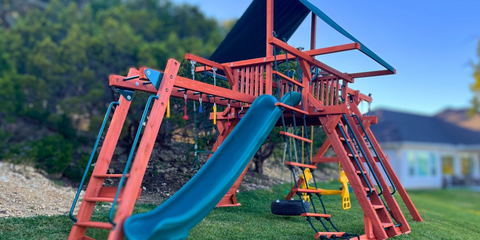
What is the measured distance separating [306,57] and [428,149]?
54.8 ft

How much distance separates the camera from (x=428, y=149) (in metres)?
19.2

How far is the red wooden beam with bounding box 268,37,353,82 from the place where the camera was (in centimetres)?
433

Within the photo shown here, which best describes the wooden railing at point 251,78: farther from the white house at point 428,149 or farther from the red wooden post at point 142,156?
the white house at point 428,149

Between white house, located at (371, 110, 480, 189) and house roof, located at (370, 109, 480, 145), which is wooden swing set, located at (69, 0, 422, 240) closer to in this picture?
white house, located at (371, 110, 480, 189)

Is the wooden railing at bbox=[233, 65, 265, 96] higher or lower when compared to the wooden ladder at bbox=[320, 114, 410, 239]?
higher

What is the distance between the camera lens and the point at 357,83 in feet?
22.3

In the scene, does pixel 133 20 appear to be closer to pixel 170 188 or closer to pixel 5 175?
pixel 5 175

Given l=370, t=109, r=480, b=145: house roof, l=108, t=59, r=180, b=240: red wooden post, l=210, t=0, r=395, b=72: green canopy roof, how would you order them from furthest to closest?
l=370, t=109, r=480, b=145: house roof
l=210, t=0, r=395, b=72: green canopy roof
l=108, t=59, r=180, b=240: red wooden post

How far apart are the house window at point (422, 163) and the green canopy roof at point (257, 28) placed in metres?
14.5

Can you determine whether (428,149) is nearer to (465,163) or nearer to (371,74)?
(465,163)

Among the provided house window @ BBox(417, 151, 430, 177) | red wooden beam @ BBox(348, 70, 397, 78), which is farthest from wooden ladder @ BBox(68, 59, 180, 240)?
house window @ BBox(417, 151, 430, 177)

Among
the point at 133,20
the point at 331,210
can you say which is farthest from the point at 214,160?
the point at 133,20

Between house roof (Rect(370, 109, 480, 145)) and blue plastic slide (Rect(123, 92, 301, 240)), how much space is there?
50.6 feet

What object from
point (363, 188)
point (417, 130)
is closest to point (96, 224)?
point (363, 188)
